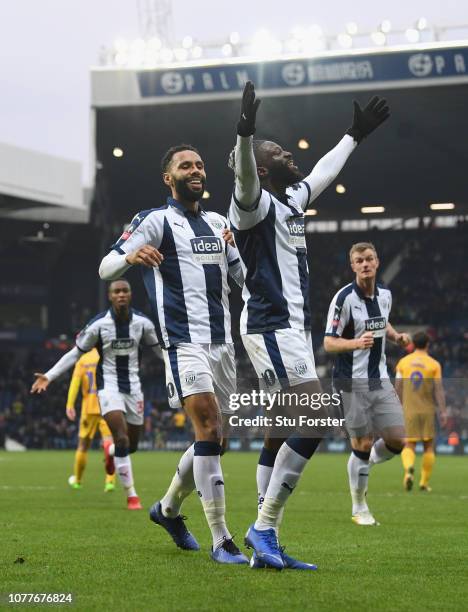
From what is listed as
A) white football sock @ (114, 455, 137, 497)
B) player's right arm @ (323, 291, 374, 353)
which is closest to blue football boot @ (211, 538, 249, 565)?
player's right arm @ (323, 291, 374, 353)

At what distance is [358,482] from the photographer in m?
10.3

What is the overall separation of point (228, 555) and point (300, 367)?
1.23 metres

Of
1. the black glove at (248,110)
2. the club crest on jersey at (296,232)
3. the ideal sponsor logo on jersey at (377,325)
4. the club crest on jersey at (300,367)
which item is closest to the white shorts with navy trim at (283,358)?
the club crest on jersey at (300,367)

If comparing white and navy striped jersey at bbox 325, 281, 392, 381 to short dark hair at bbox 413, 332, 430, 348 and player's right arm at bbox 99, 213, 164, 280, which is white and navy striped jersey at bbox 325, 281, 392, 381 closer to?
player's right arm at bbox 99, 213, 164, 280

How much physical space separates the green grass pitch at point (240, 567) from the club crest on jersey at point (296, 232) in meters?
1.92

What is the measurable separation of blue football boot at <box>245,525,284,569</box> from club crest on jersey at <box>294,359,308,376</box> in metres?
0.92

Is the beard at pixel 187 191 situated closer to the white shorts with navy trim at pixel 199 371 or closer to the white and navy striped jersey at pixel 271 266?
the white and navy striped jersey at pixel 271 266

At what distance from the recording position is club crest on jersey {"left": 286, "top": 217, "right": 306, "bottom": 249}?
6730 millimetres

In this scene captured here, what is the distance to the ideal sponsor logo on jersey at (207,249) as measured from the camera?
7.20 metres

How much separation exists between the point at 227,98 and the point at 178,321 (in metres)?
26.8

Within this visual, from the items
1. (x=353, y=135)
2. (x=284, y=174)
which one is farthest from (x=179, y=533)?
(x=353, y=135)

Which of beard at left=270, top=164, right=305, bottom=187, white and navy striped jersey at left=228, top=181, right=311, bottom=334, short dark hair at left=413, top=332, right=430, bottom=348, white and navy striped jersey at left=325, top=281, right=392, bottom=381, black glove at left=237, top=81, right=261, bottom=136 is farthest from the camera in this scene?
short dark hair at left=413, top=332, right=430, bottom=348

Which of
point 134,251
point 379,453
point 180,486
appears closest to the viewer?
point 134,251

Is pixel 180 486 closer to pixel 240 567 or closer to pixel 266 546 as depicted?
pixel 240 567
